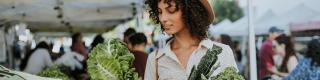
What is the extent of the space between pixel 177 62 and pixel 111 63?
0.32m

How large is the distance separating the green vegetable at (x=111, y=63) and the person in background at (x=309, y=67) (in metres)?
4.23

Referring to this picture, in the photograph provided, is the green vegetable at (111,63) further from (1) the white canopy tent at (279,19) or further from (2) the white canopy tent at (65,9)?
(1) the white canopy tent at (279,19)

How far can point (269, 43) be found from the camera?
470 inches

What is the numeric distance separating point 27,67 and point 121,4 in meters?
2.54

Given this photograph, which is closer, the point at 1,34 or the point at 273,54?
the point at 273,54

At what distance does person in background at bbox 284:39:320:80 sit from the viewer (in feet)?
22.7

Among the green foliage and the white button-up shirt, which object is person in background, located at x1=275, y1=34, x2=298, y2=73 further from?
the green foliage

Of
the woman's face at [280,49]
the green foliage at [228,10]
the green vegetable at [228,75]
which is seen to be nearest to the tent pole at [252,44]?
the woman's face at [280,49]

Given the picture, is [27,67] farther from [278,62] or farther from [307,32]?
[307,32]

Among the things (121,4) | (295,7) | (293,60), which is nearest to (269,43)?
(293,60)

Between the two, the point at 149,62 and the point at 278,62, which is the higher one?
the point at 149,62

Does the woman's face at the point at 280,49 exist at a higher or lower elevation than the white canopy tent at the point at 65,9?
lower

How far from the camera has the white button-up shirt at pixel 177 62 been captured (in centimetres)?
288

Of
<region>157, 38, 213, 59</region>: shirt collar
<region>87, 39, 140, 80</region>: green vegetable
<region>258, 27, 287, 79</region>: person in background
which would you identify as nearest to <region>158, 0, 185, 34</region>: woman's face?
<region>157, 38, 213, 59</region>: shirt collar
